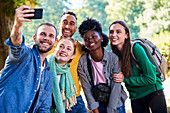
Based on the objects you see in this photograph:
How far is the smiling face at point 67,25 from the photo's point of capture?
369cm

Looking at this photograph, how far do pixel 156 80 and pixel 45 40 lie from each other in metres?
2.00

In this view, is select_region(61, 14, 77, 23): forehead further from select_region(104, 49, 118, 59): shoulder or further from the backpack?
the backpack

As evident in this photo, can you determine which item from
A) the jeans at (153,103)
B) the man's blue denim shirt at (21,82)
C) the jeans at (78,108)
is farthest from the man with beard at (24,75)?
the jeans at (153,103)

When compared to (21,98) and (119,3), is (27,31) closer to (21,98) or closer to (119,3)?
(119,3)

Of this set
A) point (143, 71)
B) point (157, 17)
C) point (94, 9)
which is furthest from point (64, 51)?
point (94, 9)

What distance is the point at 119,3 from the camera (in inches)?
1298

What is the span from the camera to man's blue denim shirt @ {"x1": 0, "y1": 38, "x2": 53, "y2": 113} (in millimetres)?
2453

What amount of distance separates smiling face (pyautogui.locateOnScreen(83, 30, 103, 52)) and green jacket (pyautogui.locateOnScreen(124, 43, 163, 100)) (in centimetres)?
64

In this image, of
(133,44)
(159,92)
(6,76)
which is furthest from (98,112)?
(6,76)

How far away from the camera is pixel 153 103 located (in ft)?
11.4

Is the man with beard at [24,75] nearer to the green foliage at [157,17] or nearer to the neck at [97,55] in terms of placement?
the neck at [97,55]

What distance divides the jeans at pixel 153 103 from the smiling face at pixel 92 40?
120 centimetres

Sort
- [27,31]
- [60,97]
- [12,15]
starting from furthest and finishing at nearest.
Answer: [27,31] → [12,15] → [60,97]

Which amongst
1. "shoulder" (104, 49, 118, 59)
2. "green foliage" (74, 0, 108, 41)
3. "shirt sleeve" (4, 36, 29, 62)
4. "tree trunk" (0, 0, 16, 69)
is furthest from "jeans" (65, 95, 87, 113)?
"green foliage" (74, 0, 108, 41)
